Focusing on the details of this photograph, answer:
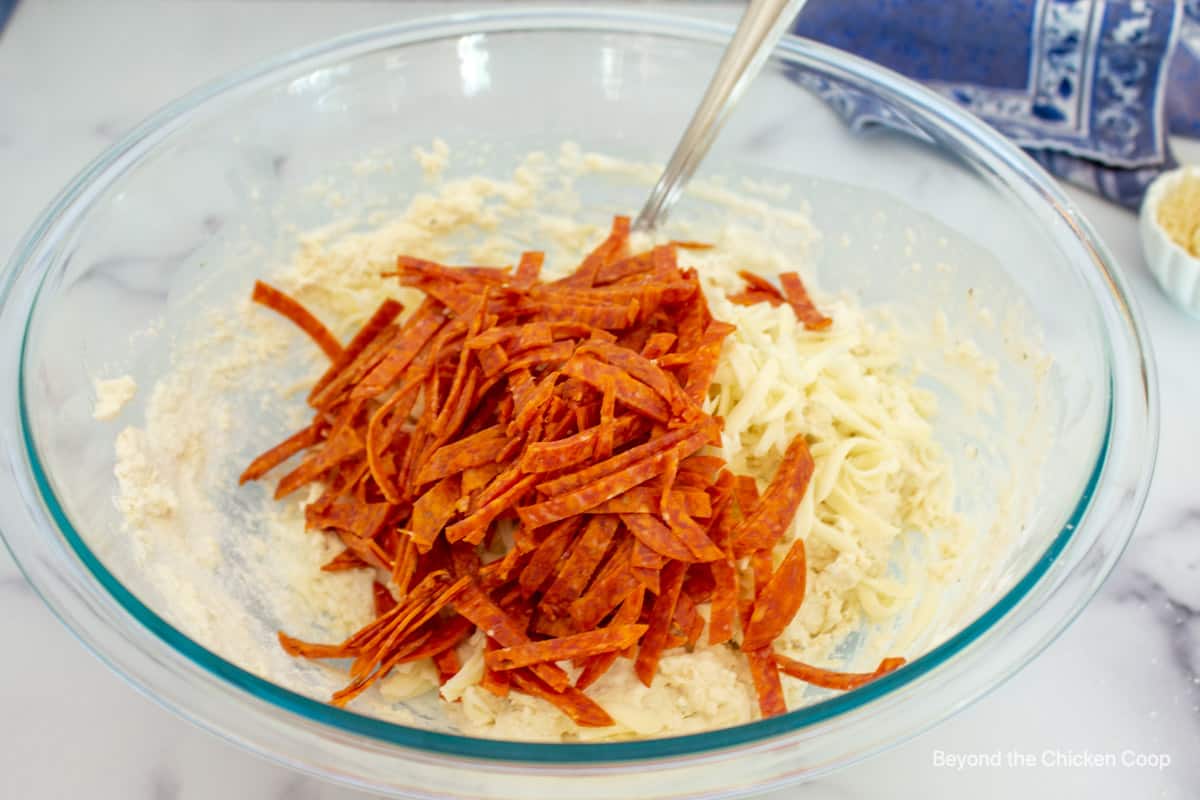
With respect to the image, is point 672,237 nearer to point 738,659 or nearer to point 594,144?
point 594,144

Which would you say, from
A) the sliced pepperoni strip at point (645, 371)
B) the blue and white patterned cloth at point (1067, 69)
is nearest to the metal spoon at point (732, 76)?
the sliced pepperoni strip at point (645, 371)

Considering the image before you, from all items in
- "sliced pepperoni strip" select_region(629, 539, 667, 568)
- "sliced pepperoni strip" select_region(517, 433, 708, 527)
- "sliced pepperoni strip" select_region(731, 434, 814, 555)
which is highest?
"sliced pepperoni strip" select_region(517, 433, 708, 527)

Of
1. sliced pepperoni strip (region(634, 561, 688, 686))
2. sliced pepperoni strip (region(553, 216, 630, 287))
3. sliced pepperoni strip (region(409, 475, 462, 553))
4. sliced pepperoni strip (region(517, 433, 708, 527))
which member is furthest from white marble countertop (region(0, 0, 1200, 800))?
sliced pepperoni strip (region(553, 216, 630, 287))

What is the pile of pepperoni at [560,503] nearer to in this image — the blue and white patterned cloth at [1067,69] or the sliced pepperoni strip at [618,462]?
the sliced pepperoni strip at [618,462]

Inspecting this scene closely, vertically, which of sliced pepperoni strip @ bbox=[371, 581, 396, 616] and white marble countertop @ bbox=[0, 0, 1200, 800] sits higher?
sliced pepperoni strip @ bbox=[371, 581, 396, 616]

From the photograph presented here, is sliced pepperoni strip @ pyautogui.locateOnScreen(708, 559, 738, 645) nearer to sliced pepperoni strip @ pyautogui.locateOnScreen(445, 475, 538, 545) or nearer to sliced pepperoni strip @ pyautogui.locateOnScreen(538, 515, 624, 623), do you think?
sliced pepperoni strip @ pyautogui.locateOnScreen(538, 515, 624, 623)

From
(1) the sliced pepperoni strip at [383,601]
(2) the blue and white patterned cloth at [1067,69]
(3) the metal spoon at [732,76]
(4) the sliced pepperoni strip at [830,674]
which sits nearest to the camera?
(4) the sliced pepperoni strip at [830,674]
